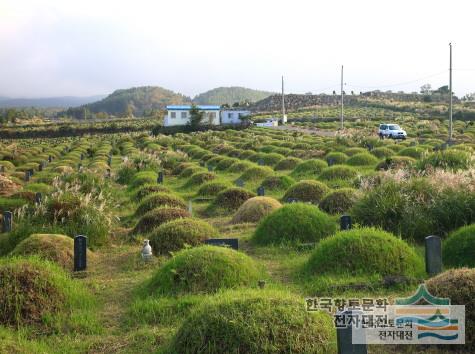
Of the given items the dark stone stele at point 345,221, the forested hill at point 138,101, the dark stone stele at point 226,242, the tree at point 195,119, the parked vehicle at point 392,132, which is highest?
the forested hill at point 138,101

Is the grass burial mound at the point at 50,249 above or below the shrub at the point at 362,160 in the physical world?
below

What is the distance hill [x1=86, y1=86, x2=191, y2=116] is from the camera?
16550 cm

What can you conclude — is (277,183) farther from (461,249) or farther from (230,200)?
(461,249)

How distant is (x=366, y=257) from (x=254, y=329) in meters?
3.31

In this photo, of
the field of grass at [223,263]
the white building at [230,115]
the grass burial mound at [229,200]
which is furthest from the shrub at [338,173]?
the white building at [230,115]

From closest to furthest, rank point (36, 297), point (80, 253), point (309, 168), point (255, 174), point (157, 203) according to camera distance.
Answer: point (36, 297) → point (80, 253) → point (157, 203) → point (255, 174) → point (309, 168)

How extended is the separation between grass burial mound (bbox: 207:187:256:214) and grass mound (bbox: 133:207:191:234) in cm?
232

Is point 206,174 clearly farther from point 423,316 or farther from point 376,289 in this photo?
point 423,316

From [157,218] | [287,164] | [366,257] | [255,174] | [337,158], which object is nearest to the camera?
[366,257]

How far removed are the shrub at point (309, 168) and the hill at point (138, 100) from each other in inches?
5682

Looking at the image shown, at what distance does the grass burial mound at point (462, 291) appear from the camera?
5020 millimetres

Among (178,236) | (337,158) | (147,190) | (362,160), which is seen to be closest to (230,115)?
(337,158)

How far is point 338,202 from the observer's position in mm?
11977

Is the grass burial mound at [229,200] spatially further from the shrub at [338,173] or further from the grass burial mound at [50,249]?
the grass burial mound at [50,249]
